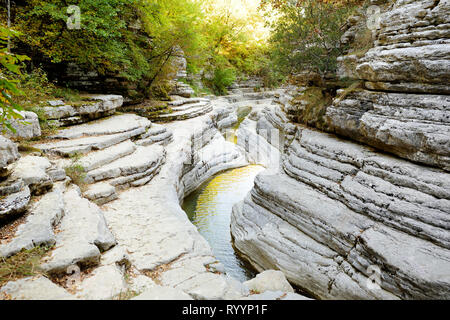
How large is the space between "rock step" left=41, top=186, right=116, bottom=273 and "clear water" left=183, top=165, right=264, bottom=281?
4.07 m

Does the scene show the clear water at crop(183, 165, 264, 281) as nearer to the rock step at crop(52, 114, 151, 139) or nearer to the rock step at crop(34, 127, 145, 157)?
the rock step at crop(34, 127, 145, 157)

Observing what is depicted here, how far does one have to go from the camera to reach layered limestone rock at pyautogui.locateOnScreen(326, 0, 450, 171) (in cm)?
603

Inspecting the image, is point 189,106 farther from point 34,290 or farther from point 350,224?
point 34,290

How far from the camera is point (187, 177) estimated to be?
1285 cm

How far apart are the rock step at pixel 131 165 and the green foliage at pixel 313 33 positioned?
320 inches

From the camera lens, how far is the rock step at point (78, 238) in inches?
177

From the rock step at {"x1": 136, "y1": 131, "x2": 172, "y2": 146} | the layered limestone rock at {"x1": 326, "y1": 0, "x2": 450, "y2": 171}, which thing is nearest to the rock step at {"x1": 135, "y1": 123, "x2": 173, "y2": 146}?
the rock step at {"x1": 136, "y1": 131, "x2": 172, "y2": 146}

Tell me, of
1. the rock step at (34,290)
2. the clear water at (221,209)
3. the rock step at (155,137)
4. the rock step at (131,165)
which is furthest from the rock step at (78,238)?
the rock step at (155,137)

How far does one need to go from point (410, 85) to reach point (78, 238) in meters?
8.75

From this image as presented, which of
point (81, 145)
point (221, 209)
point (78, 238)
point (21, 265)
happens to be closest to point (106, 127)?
point (81, 145)

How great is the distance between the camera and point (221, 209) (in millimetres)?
11734

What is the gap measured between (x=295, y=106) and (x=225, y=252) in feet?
24.8

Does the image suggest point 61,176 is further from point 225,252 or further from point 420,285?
point 420,285

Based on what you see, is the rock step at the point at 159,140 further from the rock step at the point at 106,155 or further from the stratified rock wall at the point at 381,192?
the stratified rock wall at the point at 381,192
